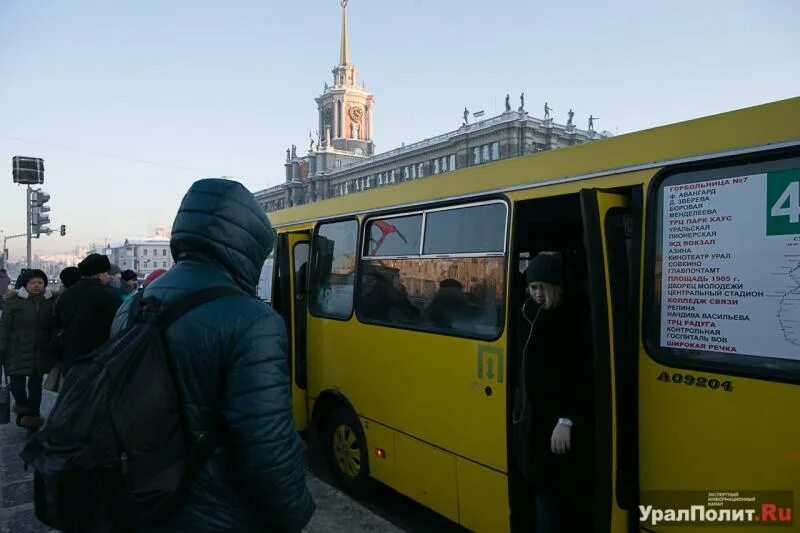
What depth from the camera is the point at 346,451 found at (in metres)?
5.10

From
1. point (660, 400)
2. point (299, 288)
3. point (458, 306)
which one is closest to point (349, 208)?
point (299, 288)

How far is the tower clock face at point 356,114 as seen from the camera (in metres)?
118

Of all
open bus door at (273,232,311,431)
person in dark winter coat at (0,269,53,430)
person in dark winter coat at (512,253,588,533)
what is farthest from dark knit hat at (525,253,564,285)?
person in dark winter coat at (0,269,53,430)

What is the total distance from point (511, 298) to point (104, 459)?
2523mm

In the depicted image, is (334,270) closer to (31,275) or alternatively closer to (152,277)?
(152,277)

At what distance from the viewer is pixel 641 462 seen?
2834 mm

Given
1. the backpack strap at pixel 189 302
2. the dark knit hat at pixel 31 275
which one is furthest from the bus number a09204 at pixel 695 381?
the dark knit hat at pixel 31 275

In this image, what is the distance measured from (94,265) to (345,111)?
116686 mm

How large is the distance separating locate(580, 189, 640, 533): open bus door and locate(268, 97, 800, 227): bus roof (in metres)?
0.33

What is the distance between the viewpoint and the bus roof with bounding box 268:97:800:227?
2467 mm

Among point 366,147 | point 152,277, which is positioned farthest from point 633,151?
point 366,147

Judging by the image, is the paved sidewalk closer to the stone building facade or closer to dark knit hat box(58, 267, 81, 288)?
dark knit hat box(58, 267, 81, 288)

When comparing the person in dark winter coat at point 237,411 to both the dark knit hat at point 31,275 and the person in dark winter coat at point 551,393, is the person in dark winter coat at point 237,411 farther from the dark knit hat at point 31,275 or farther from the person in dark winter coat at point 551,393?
the dark knit hat at point 31,275

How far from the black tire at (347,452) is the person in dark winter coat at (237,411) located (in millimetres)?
3081
